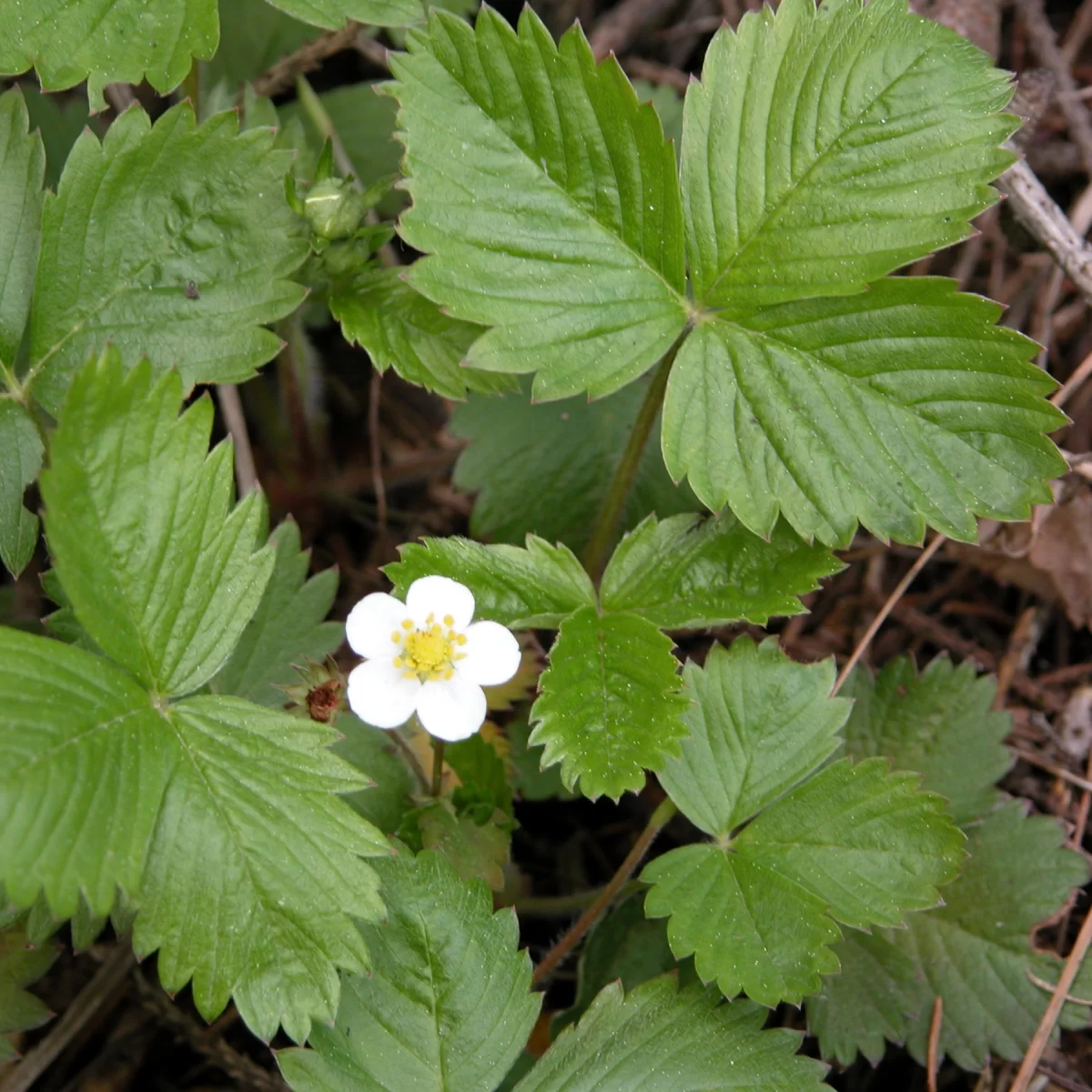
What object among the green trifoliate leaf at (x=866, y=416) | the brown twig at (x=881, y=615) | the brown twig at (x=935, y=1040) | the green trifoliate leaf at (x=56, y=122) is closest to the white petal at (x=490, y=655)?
the green trifoliate leaf at (x=866, y=416)

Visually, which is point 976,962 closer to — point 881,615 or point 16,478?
point 881,615

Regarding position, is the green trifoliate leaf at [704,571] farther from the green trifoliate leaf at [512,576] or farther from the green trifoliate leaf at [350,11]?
the green trifoliate leaf at [350,11]

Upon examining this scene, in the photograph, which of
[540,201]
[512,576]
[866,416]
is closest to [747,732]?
[512,576]

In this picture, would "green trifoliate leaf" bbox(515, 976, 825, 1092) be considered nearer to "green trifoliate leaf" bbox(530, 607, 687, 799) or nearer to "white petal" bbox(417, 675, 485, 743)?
"green trifoliate leaf" bbox(530, 607, 687, 799)

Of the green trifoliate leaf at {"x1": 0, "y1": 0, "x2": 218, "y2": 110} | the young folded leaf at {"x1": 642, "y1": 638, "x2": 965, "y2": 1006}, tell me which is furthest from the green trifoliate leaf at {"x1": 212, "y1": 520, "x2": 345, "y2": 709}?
the green trifoliate leaf at {"x1": 0, "y1": 0, "x2": 218, "y2": 110}

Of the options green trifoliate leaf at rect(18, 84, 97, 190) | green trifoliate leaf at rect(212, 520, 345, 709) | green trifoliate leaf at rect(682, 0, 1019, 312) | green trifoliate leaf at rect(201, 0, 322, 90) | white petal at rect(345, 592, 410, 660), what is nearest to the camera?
white petal at rect(345, 592, 410, 660)

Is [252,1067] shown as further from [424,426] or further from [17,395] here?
[424,426]

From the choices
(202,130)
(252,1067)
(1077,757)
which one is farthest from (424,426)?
(1077,757)
